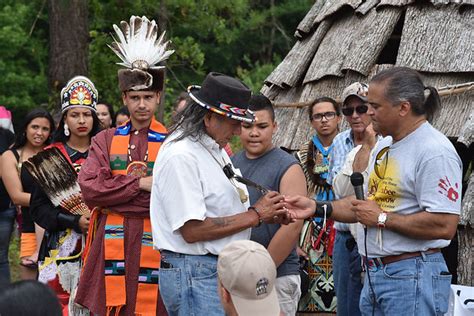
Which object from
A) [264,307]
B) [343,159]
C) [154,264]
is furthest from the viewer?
[343,159]

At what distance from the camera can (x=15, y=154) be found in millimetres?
8680

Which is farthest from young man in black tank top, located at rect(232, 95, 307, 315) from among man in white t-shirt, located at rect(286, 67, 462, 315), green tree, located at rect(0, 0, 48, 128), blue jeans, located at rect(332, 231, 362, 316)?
green tree, located at rect(0, 0, 48, 128)

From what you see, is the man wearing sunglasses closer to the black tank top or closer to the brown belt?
the brown belt

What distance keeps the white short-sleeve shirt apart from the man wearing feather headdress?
1.05 m

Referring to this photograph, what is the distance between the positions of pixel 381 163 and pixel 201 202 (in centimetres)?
117

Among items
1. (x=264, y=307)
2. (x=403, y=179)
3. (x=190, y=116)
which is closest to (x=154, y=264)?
(x=190, y=116)

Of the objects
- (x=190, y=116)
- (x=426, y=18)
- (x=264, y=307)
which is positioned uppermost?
(x=426, y=18)

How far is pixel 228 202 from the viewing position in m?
5.12

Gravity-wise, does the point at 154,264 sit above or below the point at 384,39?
below

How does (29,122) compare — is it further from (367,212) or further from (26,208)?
(367,212)

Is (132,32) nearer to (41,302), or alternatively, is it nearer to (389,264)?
(389,264)

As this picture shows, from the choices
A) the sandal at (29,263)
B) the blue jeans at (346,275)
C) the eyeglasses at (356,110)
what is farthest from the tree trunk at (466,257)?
the sandal at (29,263)

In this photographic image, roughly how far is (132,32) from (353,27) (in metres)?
3.50

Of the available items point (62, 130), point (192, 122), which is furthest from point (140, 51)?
point (192, 122)
